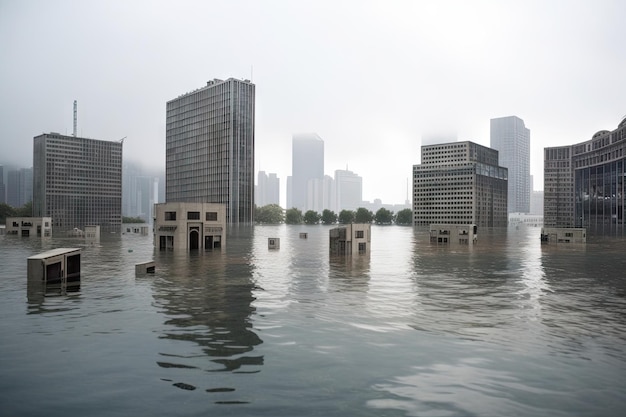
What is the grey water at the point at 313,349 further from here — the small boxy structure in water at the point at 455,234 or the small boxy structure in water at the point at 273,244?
the small boxy structure in water at the point at 455,234

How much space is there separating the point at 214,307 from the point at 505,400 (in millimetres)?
24438

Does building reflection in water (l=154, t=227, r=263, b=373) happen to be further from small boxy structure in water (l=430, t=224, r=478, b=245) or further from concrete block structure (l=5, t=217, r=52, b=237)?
concrete block structure (l=5, t=217, r=52, b=237)

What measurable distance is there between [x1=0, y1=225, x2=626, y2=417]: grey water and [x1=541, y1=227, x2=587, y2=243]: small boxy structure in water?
90.5 metres

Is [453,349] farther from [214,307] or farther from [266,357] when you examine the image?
[214,307]

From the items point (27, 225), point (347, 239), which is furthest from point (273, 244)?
point (27, 225)

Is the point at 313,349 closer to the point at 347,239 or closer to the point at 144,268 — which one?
the point at 144,268

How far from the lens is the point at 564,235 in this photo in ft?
438

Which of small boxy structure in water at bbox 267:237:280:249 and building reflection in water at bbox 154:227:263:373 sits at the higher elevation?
small boxy structure in water at bbox 267:237:280:249

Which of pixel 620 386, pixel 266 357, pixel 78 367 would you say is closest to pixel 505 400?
pixel 620 386

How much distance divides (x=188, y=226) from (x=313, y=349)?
77869mm

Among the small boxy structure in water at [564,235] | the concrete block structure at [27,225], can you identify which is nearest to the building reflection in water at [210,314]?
the small boxy structure in water at [564,235]

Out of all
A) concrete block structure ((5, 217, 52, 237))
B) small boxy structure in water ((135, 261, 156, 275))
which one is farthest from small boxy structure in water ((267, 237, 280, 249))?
concrete block structure ((5, 217, 52, 237))

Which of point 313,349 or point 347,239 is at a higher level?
point 347,239

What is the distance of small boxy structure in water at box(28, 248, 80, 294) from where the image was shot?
47531 millimetres
